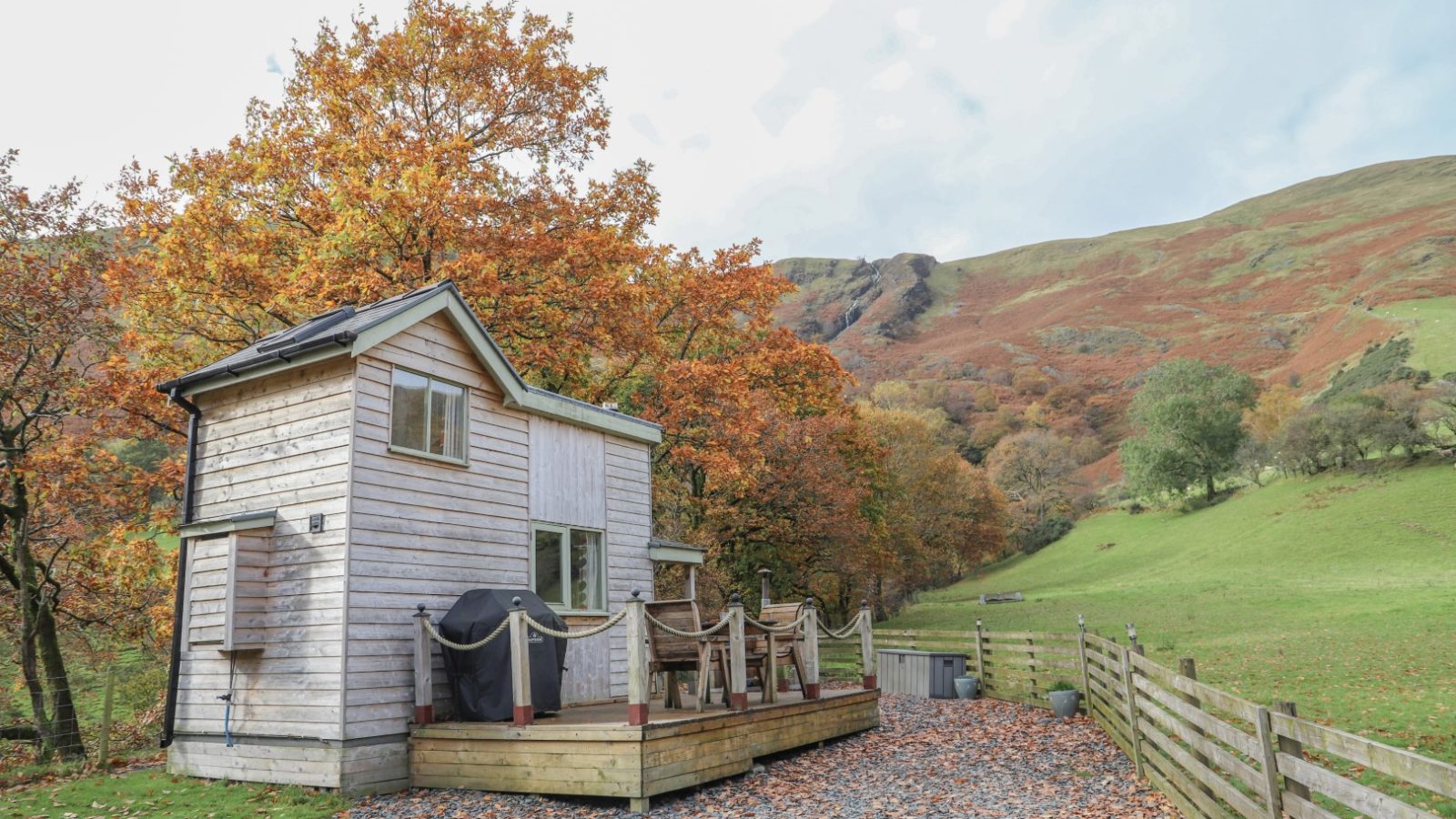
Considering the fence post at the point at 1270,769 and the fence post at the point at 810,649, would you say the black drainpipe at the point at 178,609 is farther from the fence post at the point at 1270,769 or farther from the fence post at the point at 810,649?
the fence post at the point at 1270,769

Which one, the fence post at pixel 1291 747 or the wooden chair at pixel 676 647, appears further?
the wooden chair at pixel 676 647

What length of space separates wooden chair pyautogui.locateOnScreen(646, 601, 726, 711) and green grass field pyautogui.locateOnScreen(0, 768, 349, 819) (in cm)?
372

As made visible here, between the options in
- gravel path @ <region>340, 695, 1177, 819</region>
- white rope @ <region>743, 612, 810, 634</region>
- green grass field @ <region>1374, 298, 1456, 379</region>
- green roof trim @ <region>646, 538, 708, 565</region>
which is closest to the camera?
gravel path @ <region>340, 695, 1177, 819</region>

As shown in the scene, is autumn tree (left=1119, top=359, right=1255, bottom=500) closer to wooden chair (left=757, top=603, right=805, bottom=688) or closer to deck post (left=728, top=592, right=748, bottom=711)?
wooden chair (left=757, top=603, right=805, bottom=688)

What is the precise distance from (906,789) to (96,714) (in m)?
18.2

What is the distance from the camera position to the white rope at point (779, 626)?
11.6 meters

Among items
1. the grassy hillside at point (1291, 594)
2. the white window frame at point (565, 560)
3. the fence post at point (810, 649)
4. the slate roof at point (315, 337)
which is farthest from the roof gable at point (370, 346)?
the grassy hillside at point (1291, 594)

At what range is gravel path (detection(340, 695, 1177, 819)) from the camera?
29.2ft

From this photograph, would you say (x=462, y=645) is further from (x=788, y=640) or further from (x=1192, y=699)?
(x=1192, y=699)

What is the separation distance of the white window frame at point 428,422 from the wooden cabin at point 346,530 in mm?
25

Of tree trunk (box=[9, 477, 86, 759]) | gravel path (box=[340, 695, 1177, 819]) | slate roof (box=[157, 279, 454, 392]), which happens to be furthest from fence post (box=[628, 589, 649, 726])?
tree trunk (box=[9, 477, 86, 759])

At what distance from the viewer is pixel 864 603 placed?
1484cm

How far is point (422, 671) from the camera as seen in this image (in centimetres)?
1045

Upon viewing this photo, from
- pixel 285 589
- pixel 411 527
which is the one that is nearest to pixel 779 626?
pixel 411 527
